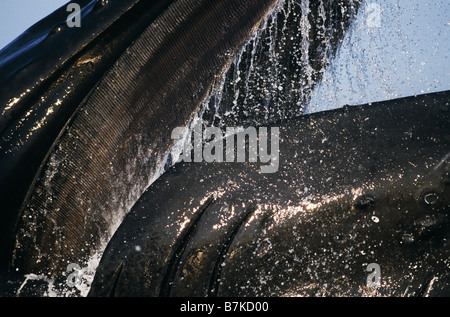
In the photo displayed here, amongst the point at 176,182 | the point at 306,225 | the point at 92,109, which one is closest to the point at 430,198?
the point at 306,225

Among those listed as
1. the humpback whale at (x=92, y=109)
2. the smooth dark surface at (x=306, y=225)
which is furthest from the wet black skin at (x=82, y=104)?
the smooth dark surface at (x=306, y=225)

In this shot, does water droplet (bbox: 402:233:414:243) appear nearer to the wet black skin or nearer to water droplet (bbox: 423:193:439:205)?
water droplet (bbox: 423:193:439:205)

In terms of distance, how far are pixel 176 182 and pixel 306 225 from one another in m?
0.46

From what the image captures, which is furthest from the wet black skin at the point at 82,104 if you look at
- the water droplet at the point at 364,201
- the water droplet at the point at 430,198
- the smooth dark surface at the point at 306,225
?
the water droplet at the point at 430,198

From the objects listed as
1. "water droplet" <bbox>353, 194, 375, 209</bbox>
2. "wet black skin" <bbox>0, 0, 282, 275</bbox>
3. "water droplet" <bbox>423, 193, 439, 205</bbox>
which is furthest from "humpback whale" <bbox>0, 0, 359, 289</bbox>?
"water droplet" <bbox>423, 193, 439, 205</bbox>

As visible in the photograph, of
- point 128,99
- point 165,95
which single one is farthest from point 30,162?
point 165,95

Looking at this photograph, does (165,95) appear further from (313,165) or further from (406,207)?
(406,207)

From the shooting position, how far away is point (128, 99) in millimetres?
1801

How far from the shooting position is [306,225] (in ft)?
5.23

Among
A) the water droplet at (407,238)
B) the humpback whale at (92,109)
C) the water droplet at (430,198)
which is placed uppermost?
the humpback whale at (92,109)

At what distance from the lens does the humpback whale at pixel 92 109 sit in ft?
5.28

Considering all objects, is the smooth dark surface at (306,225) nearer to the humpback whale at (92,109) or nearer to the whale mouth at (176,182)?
the whale mouth at (176,182)

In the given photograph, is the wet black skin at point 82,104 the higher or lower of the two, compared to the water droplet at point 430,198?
higher

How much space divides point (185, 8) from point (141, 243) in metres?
0.85
